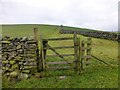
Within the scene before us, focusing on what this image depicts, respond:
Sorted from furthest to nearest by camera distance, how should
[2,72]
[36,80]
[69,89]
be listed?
[2,72] < [36,80] < [69,89]

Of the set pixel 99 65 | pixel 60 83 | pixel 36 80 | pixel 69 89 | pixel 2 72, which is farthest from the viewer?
pixel 99 65

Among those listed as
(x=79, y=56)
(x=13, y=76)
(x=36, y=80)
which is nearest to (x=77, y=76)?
(x=79, y=56)

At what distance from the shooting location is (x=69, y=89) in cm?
1460

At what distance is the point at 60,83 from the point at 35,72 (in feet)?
9.18

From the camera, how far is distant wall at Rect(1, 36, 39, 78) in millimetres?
17766

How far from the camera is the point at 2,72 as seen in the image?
17.8 metres

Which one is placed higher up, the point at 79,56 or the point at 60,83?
the point at 79,56

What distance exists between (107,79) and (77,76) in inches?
75.6

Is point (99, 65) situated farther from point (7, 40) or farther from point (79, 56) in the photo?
point (7, 40)

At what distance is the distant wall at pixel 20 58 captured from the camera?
58.3ft

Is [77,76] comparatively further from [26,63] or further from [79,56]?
[26,63]

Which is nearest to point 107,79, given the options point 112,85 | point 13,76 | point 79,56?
point 112,85

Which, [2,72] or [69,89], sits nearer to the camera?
[69,89]

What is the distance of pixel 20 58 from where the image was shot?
17.8 metres
